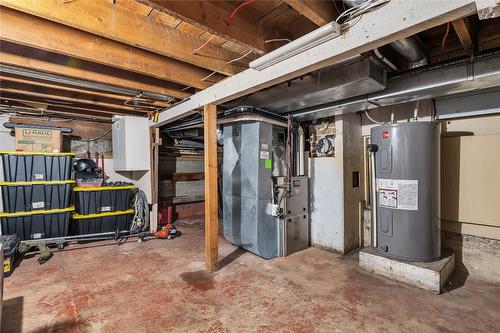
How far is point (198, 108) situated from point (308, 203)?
6.96 feet

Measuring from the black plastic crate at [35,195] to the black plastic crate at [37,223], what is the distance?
77 millimetres

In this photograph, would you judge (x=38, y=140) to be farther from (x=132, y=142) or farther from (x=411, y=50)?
(x=411, y=50)

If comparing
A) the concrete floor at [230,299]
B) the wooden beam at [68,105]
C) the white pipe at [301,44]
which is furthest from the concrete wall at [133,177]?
the white pipe at [301,44]

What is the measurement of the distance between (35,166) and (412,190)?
193 inches

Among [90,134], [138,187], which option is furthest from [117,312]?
[90,134]

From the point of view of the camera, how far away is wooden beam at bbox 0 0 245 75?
59.5 inches

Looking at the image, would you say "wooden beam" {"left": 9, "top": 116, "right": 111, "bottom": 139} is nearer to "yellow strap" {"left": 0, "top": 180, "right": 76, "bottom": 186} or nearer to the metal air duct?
"yellow strap" {"left": 0, "top": 180, "right": 76, "bottom": 186}

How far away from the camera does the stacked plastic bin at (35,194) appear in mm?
3398

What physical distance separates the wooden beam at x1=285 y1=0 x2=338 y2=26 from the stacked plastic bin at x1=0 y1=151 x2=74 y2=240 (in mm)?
3936

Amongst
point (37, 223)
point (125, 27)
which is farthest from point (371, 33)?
point (37, 223)

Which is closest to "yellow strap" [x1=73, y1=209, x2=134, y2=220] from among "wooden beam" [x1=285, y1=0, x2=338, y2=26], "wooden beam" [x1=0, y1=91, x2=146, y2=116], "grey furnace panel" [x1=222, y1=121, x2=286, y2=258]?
"wooden beam" [x1=0, y1=91, x2=146, y2=116]

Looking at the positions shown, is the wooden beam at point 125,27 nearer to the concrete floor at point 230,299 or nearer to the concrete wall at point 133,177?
the concrete floor at point 230,299

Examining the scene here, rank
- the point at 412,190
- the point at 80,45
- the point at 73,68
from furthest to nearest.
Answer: the point at 412,190, the point at 73,68, the point at 80,45

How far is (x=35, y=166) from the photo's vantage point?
3559 millimetres
